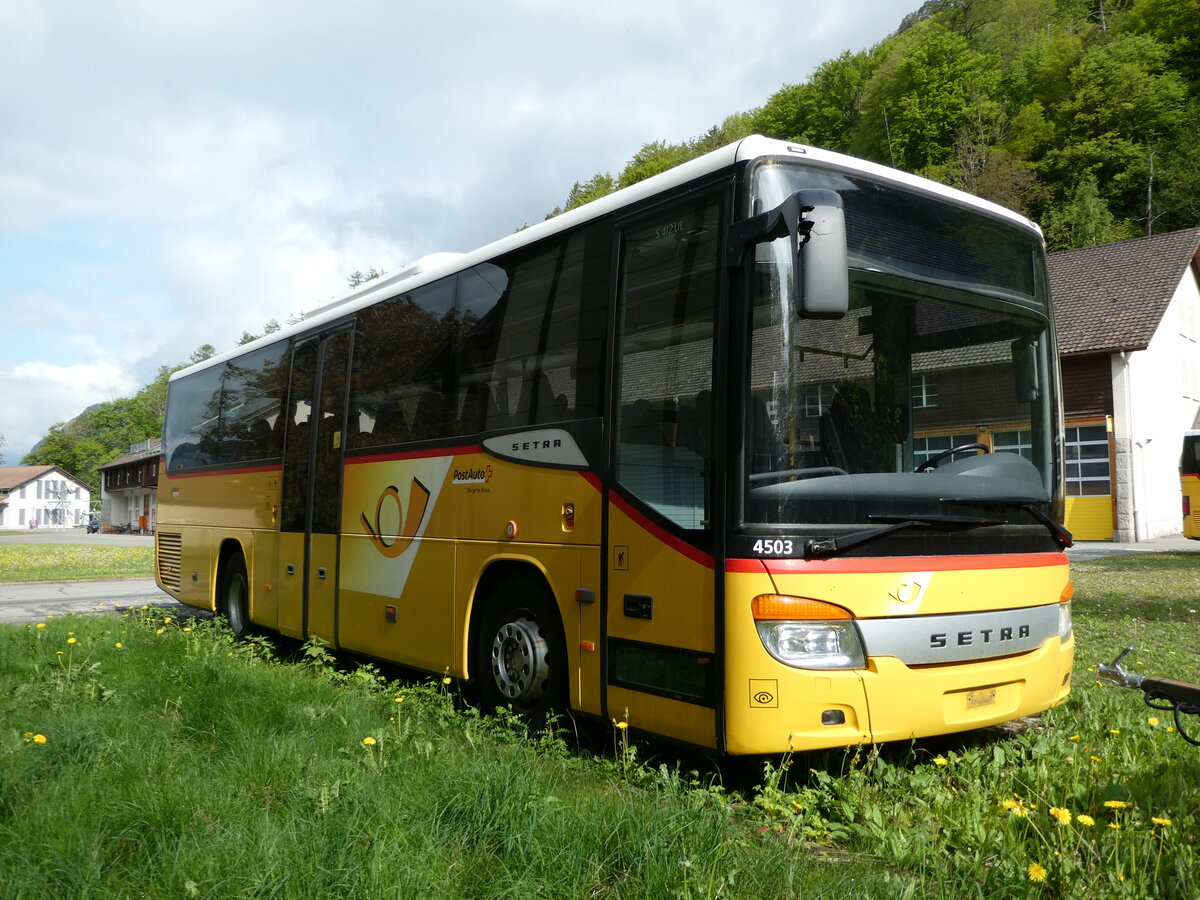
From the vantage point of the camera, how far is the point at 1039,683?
5.09 metres

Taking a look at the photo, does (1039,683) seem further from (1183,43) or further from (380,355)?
(1183,43)

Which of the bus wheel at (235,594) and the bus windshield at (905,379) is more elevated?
the bus windshield at (905,379)

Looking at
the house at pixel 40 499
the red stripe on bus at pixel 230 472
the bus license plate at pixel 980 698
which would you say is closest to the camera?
the bus license plate at pixel 980 698

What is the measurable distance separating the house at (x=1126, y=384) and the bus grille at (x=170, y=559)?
21600 millimetres

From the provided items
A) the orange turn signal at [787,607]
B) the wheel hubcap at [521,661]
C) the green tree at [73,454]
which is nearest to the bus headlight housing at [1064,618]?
the orange turn signal at [787,607]

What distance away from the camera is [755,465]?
4453 mm

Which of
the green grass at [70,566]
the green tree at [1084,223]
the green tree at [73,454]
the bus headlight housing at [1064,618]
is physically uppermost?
the green tree at [1084,223]

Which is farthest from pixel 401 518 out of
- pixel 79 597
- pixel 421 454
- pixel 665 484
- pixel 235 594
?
pixel 79 597

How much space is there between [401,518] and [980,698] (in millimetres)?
4189

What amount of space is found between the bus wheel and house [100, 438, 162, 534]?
A: 78575 mm

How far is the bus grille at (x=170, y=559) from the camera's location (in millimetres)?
12188

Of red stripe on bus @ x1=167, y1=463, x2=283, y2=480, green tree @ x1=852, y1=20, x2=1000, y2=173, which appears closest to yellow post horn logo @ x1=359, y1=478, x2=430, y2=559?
red stripe on bus @ x1=167, y1=463, x2=283, y2=480

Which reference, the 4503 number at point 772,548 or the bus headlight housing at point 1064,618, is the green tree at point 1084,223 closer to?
the bus headlight housing at point 1064,618

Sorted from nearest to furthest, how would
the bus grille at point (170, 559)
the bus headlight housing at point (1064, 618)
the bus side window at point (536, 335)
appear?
1. the bus headlight housing at point (1064, 618)
2. the bus side window at point (536, 335)
3. the bus grille at point (170, 559)
